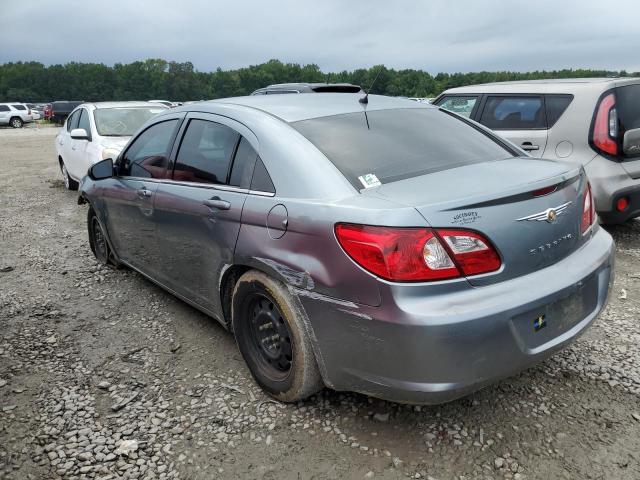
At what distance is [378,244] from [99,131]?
7.31m

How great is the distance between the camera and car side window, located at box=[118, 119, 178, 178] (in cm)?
371

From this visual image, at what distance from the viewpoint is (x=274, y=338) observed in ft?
9.16

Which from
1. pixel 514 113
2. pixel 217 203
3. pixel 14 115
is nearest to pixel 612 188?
pixel 514 113

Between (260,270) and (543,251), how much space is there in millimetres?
1330

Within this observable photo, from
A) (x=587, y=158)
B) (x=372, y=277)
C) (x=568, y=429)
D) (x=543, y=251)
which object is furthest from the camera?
(x=587, y=158)

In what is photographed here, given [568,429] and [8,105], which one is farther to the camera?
[8,105]

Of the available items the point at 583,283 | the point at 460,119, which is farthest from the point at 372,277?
the point at 460,119

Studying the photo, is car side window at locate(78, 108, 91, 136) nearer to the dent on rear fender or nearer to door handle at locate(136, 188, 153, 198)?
door handle at locate(136, 188, 153, 198)

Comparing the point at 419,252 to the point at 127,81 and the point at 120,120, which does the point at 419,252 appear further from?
the point at 127,81

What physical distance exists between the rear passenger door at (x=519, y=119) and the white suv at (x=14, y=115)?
1426 inches

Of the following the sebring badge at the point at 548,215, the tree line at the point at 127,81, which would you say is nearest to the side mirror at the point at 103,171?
the sebring badge at the point at 548,215

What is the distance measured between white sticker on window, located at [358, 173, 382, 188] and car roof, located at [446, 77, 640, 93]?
3989mm

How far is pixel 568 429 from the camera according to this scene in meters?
2.53

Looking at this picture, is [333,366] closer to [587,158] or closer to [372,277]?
[372,277]
